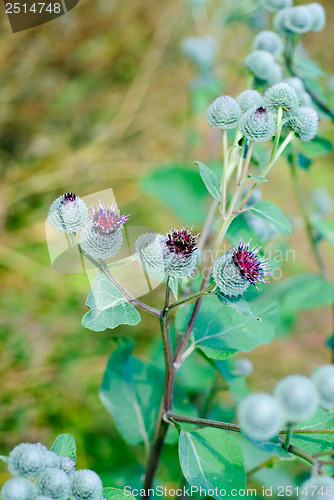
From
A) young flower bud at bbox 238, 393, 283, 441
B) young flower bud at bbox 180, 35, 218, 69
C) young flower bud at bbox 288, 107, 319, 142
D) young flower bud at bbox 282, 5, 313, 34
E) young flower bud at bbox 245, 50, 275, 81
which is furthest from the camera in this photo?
young flower bud at bbox 180, 35, 218, 69

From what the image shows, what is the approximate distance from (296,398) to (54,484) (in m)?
0.43

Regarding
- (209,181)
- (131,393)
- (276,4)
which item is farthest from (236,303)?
(276,4)

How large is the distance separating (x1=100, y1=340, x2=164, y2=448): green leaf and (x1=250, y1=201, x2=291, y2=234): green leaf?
21.9 inches

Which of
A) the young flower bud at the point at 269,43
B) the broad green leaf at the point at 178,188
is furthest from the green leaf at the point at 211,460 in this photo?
the broad green leaf at the point at 178,188

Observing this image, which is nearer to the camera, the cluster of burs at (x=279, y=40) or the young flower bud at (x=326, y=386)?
the young flower bud at (x=326, y=386)

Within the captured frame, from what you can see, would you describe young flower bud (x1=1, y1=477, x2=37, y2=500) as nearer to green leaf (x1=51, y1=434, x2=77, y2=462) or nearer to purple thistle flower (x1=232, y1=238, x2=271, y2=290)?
green leaf (x1=51, y1=434, x2=77, y2=462)

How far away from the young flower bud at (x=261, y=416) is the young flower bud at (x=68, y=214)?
0.50 meters

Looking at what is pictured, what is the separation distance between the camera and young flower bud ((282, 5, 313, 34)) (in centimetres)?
144

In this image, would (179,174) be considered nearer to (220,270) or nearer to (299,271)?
(299,271)

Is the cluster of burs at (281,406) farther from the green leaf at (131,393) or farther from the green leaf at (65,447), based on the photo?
the green leaf at (131,393)

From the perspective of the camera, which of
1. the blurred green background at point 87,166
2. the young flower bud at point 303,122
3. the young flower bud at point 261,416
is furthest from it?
the blurred green background at point 87,166

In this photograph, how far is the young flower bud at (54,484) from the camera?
790 millimetres

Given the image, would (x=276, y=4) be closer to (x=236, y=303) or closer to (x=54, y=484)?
(x=236, y=303)

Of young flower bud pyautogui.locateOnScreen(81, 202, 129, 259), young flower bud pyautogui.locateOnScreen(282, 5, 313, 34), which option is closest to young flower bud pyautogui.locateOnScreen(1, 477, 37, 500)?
young flower bud pyautogui.locateOnScreen(81, 202, 129, 259)
